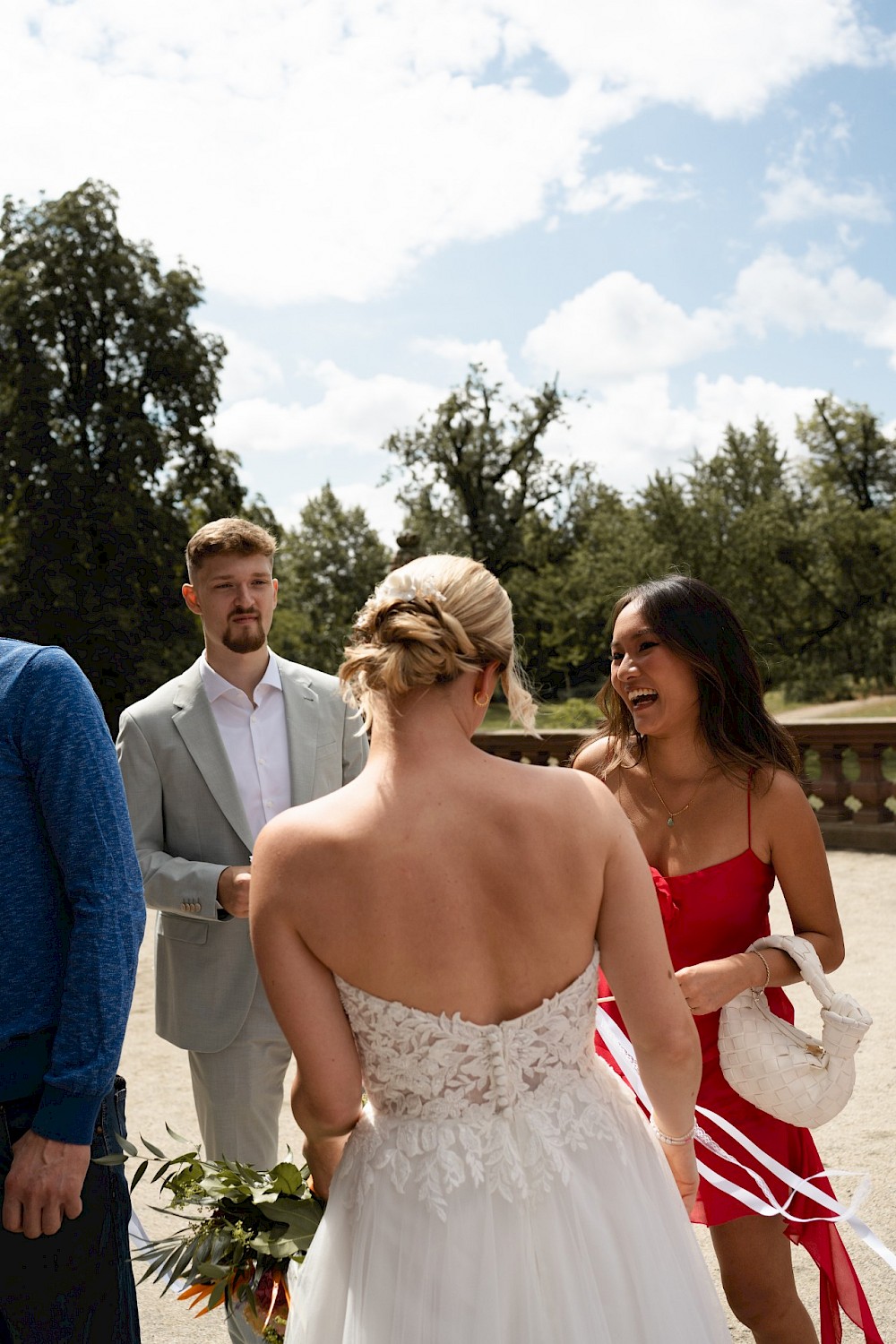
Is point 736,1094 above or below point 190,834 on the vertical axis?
below

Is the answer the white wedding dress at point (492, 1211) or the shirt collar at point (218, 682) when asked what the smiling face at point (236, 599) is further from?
the white wedding dress at point (492, 1211)

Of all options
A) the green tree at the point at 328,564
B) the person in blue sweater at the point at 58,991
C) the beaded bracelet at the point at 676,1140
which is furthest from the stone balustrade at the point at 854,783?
the green tree at the point at 328,564

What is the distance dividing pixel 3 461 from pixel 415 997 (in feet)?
94.0

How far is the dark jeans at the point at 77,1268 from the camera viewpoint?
Result: 2.35 metres

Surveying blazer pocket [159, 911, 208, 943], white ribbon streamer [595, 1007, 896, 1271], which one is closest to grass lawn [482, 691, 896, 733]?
blazer pocket [159, 911, 208, 943]

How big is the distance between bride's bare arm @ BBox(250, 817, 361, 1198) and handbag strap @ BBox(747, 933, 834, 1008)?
120 centimetres

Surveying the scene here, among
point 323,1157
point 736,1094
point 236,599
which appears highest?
point 236,599

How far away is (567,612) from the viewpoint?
40531mm

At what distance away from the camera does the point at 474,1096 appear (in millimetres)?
2123

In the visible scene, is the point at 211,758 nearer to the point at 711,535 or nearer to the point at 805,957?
the point at 805,957

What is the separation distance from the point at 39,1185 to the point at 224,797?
5.55 feet

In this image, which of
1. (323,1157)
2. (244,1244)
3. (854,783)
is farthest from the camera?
(854,783)

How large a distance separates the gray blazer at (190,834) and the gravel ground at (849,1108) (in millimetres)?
626

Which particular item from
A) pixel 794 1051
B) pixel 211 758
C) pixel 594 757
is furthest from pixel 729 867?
pixel 211 758
